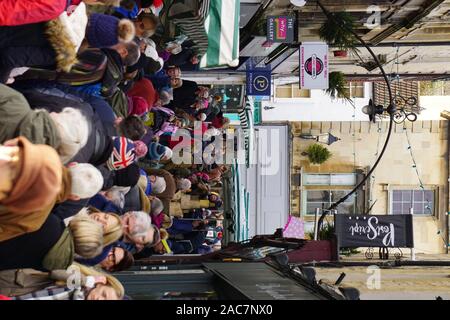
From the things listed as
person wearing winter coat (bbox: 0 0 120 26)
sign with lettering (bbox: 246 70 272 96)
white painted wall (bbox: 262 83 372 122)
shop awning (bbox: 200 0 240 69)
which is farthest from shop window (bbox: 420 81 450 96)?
person wearing winter coat (bbox: 0 0 120 26)

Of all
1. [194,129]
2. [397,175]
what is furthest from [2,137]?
[397,175]

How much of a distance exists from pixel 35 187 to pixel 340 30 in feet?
33.3

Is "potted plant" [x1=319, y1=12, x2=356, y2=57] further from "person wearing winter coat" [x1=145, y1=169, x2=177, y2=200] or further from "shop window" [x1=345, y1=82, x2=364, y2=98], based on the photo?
"shop window" [x1=345, y1=82, x2=364, y2=98]

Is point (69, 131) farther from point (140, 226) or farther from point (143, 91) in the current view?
point (143, 91)

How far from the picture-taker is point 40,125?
4129 mm

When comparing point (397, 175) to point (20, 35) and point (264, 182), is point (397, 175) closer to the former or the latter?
point (264, 182)

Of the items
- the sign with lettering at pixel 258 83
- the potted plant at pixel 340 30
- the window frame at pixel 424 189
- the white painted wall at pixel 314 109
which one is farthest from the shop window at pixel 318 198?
the potted plant at pixel 340 30

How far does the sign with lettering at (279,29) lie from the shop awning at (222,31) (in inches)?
101

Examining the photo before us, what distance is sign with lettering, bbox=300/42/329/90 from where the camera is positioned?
12641 millimetres

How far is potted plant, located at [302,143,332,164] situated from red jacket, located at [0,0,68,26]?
56.4 ft

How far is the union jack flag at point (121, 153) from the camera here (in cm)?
641

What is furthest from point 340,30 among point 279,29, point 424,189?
point 424,189

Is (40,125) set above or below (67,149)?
above
